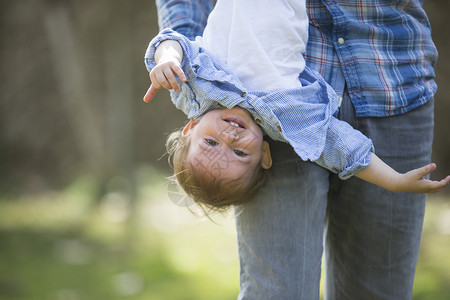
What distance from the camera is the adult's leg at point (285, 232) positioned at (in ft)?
4.61

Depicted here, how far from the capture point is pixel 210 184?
4.88 feet

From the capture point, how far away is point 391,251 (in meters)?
1.59

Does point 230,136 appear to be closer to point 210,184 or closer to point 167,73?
point 210,184

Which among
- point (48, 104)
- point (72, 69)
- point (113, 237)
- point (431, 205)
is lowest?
point (431, 205)

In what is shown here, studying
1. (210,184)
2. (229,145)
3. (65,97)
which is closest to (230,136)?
(229,145)

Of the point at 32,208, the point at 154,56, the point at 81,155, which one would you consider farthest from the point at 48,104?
the point at 154,56

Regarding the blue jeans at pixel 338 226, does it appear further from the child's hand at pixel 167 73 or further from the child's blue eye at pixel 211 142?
the child's hand at pixel 167 73

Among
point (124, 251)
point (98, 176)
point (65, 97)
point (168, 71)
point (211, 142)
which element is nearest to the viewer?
point (168, 71)

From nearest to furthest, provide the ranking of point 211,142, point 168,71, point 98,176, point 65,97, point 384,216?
point 168,71
point 211,142
point 384,216
point 98,176
point 65,97

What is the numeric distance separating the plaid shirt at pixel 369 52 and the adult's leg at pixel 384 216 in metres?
0.05

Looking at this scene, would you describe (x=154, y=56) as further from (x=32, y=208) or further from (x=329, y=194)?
(x=32, y=208)

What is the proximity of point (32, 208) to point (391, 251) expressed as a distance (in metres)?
3.56

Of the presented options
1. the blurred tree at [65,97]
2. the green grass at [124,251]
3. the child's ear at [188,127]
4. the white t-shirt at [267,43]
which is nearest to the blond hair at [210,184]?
the child's ear at [188,127]

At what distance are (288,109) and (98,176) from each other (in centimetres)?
339
